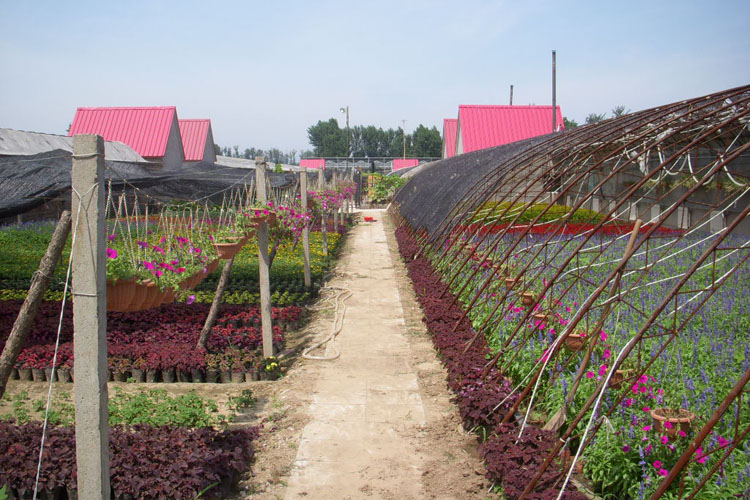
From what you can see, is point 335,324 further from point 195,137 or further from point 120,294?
point 195,137

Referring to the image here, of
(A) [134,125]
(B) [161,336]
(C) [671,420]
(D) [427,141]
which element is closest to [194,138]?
(A) [134,125]

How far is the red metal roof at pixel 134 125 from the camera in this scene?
27.5 m

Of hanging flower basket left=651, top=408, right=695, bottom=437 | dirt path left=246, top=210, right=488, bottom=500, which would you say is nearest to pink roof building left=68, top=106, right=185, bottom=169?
dirt path left=246, top=210, right=488, bottom=500

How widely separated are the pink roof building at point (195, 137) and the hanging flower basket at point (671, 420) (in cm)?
3316

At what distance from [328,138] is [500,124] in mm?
61831

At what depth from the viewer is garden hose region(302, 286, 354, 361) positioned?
6824 mm

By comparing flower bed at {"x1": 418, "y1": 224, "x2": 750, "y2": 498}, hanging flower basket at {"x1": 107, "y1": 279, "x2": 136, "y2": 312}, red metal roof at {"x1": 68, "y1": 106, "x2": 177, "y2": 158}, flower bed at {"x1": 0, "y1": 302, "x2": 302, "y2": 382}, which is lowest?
flower bed at {"x1": 0, "y1": 302, "x2": 302, "y2": 382}

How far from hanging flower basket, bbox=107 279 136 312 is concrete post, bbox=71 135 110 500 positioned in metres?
0.97

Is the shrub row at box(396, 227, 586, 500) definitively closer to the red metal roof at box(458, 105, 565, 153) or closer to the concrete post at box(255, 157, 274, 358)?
the concrete post at box(255, 157, 274, 358)

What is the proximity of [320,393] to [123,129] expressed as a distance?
85.4 ft

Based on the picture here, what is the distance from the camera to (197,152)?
3403cm

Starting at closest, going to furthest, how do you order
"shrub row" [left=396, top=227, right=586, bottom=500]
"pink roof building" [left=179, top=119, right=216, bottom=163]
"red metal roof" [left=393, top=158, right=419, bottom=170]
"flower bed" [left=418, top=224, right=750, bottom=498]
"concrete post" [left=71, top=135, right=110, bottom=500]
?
"concrete post" [left=71, top=135, right=110, bottom=500]
"flower bed" [left=418, top=224, right=750, bottom=498]
"shrub row" [left=396, top=227, right=586, bottom=500]
"pink roof building" [left=179, top=119, right=216, bottom=163]
"red metal roof" [left=393, top=158, right=419, bottom=170]

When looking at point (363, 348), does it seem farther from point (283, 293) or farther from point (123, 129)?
point (123, 129)

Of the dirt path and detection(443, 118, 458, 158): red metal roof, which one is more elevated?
detection(443, 118, 458, 158): red metal roof
